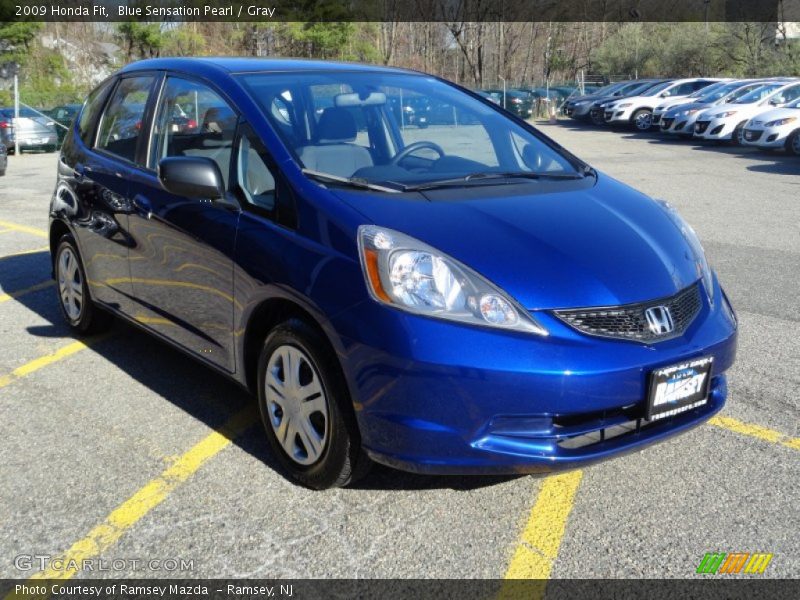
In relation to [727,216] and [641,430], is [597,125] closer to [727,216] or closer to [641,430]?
[727,216]

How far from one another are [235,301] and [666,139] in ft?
72.3

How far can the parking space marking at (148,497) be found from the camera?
9.25 feet

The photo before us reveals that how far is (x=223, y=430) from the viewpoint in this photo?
3.82 metres

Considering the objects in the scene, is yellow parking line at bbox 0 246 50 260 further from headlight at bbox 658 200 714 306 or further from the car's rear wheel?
the car's rear wheel

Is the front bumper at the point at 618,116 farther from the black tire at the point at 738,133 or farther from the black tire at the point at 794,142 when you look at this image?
the black tire at the point at 794,142

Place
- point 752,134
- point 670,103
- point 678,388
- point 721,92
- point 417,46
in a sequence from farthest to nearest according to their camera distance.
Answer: point 417,46 → point 670,103 → point 721,92 → point 752,134 → point 678,388

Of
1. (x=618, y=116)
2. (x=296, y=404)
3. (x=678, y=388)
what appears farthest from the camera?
(x=618, y=116)

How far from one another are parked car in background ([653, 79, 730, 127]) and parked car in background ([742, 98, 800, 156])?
6.24 metres

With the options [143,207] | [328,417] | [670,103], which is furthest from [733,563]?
→ [670,103]

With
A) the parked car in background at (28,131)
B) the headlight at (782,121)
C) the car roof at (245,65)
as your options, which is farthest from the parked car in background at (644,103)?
the car roof at (245,65)

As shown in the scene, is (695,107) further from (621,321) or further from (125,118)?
(621,321)

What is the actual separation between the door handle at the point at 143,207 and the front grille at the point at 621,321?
87.3 inches

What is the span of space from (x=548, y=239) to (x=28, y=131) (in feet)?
71.4

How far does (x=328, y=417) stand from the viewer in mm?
3027
